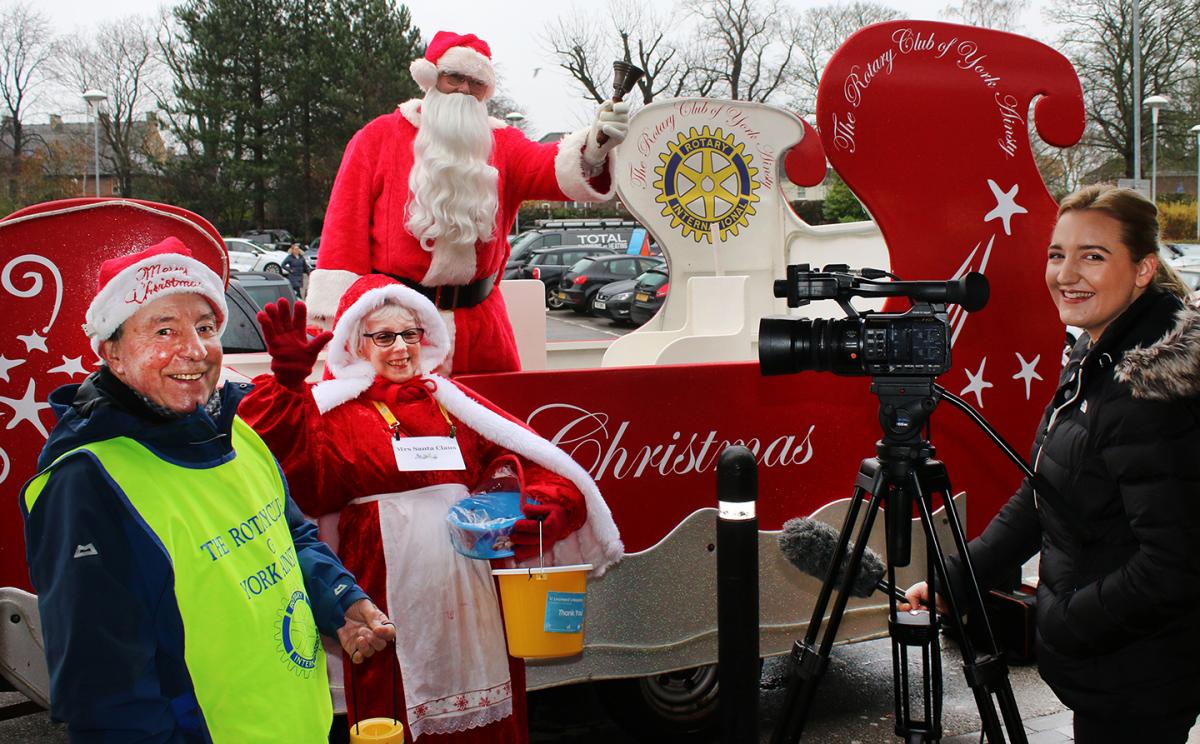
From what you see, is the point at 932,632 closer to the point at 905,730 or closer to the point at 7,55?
the point at 905,730

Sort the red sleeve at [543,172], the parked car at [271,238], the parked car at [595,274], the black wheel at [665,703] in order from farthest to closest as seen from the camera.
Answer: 1. the parked car at [271,238]
2. the parked car at [595,274]
3. the red sleeve at [543,172]
4. the black wheel at [665,703]

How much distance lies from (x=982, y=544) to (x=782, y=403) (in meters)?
1.10

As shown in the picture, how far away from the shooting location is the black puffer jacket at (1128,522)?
6.88 ft

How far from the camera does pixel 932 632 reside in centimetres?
262

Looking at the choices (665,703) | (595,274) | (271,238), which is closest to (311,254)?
(271,238)

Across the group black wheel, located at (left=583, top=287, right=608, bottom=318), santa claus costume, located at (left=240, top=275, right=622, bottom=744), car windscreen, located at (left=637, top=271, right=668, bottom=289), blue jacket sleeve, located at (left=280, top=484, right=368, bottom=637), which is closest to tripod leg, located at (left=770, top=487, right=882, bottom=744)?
santa claus costume, located at (left=240, top=275, right=622, bottom=744)

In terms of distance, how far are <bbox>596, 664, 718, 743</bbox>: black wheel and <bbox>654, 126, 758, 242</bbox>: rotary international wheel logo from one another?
2.49 m

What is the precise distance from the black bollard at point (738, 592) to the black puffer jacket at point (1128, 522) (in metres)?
0.63

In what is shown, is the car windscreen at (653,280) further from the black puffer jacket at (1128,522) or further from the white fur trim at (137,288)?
the white fur trim at (137,288)

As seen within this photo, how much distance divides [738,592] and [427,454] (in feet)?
2.77

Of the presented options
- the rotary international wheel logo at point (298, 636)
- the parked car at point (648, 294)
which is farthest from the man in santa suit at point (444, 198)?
the parked car at point (648, 294)

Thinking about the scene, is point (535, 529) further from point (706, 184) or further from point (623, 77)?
point (706, 184)

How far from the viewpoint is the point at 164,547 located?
1.64 m

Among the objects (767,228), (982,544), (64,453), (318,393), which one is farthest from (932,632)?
(767,228)
